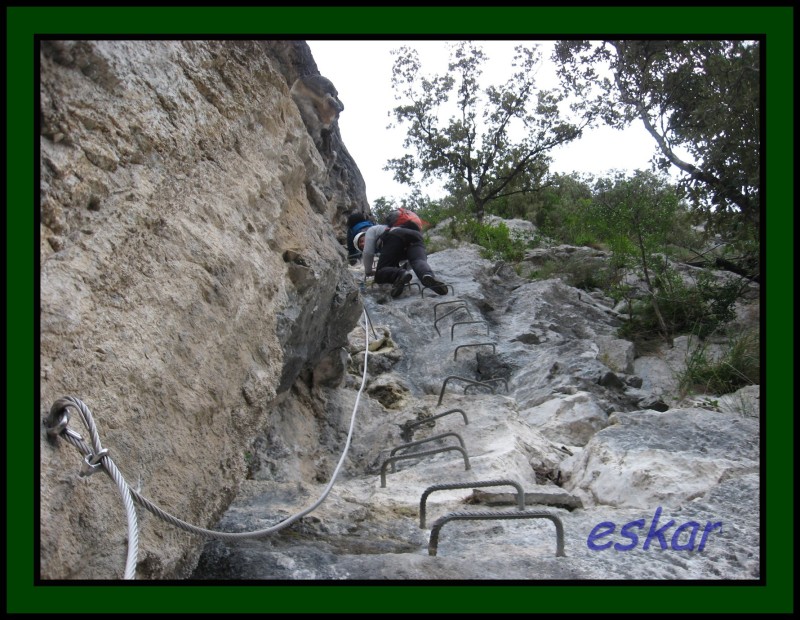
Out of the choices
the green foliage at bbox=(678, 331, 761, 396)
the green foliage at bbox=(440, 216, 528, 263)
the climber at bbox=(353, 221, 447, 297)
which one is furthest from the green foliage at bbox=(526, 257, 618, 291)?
the green foliage at bbox=(678, 331, 761, 396)

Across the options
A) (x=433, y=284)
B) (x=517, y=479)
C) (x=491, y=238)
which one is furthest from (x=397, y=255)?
(x=517, y=479)

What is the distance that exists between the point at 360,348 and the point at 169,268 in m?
5.57

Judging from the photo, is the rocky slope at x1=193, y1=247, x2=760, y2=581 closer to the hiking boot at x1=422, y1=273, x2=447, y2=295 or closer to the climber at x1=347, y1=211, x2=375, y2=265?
the hiking boot at x1=422, y1=273, x2=447, y2=295

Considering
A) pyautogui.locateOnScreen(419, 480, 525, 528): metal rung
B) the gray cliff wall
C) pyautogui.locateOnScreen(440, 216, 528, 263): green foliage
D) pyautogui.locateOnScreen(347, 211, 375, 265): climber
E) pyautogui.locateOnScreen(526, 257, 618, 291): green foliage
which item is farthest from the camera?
pyautogui.locateOnScreen(440, 216, 528, 263): green foliage

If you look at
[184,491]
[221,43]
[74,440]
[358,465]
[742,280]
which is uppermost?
[221,43]

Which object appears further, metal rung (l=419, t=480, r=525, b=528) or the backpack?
the backpack

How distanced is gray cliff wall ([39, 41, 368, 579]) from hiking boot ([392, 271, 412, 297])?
584cm

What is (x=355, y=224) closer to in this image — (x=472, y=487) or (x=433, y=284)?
(x=433, y=284)

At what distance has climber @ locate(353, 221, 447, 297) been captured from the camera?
33.0ft

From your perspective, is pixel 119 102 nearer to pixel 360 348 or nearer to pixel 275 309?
pixel 275 309

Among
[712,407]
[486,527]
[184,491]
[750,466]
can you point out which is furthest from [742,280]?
[184,491]

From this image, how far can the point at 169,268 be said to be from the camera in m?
2.89

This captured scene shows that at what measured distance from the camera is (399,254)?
1049 centimetres

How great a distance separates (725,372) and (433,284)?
4.12 meters
